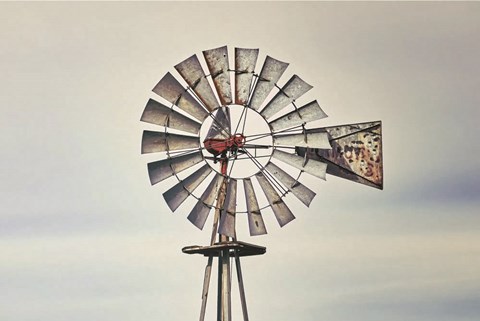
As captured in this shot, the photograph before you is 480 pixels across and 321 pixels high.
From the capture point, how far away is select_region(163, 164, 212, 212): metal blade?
21.3 m

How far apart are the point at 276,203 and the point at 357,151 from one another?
2.05 m

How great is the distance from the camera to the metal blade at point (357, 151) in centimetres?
2262

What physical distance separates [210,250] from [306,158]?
7.51ft

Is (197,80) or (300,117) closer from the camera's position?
(197,80)

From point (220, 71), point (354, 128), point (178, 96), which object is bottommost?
point (354, 128)

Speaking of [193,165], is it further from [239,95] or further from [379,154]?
[379,154]

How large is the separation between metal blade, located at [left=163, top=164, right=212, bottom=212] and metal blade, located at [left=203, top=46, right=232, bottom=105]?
4.05ft

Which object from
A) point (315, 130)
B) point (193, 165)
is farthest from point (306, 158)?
point (193, 165)

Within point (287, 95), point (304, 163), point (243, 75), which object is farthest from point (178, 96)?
point (304, 163)

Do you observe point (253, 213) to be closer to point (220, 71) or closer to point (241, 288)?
point (241, 288)

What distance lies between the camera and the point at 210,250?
21.4m

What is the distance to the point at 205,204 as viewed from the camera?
21.4 m

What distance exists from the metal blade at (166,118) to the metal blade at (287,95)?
4.05 ft

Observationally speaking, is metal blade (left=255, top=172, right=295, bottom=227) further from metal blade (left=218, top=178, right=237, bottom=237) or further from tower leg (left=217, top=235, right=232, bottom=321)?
tower leg (left=217, top=235, right=232, bottom=321)
